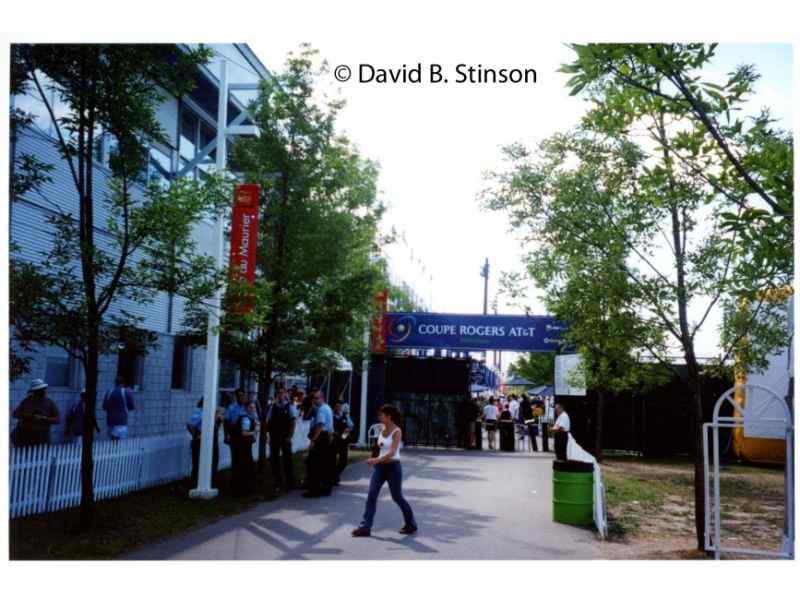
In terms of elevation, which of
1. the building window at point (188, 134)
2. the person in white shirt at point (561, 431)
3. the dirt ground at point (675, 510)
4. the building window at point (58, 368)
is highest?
the building window at point (188, 134)

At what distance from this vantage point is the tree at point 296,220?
1482 centimetres

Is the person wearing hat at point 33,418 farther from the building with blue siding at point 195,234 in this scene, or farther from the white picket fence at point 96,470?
the building with blue siding at point 195,234

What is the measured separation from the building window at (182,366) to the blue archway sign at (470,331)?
6.99 meters

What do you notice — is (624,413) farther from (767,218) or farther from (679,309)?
(767,218)

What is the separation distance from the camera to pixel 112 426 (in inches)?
532

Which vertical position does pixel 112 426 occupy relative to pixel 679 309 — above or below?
below

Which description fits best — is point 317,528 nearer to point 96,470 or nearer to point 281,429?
point 96,470

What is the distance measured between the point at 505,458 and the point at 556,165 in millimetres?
11566

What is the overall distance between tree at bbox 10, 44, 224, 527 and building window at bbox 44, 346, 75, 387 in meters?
3.91

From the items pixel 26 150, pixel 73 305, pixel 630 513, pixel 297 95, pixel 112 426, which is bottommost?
pixel 630 513

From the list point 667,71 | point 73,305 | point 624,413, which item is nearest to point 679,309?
point 667,71

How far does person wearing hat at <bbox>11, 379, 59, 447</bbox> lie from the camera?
10742 mm

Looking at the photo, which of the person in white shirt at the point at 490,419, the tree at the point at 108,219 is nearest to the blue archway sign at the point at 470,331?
the person in white shirt at the point at 490,419

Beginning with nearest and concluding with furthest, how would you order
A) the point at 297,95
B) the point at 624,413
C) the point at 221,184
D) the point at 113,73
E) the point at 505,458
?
the point at 113,73 → the point at 221,184 → the point at 297,95 → the point at 505,458 → the point at 624,413
